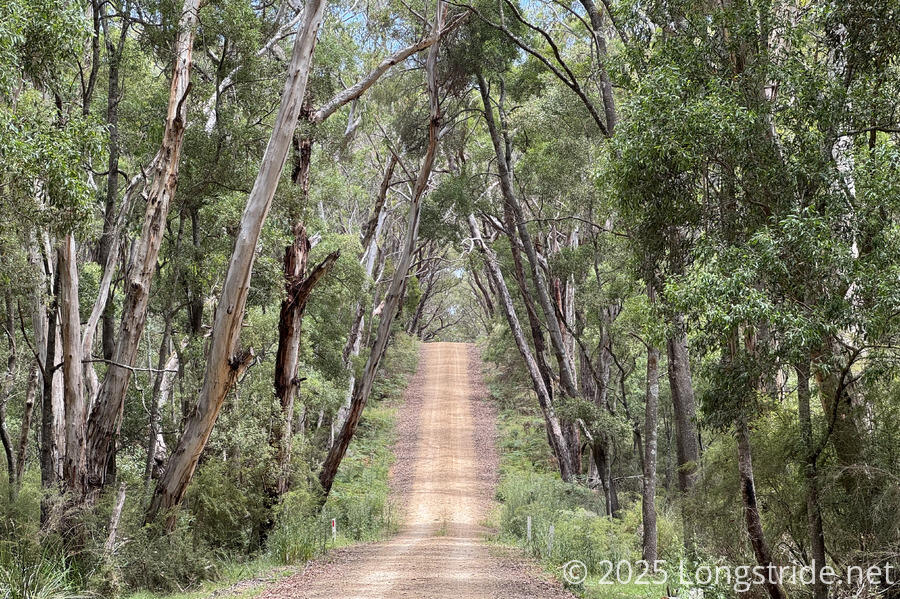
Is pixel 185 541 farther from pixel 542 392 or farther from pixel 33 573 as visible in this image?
pixel 542 392

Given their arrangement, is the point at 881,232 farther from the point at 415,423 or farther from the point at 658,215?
the point at 415,423

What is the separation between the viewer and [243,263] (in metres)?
9.52

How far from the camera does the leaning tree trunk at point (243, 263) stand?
960 cm

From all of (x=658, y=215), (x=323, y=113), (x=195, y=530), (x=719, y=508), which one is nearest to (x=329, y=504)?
(x=195, y=530)

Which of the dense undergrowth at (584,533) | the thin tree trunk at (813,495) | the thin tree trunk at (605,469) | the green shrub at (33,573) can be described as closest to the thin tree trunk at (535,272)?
the thin tree trunk at (605,469)

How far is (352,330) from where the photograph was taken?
82.5 ft

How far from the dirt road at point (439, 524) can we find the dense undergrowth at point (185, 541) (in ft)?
2.94

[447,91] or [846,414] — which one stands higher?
[447,91]

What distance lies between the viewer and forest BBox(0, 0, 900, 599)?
7.44 meters

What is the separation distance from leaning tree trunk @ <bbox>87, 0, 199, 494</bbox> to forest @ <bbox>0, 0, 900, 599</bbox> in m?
0.03

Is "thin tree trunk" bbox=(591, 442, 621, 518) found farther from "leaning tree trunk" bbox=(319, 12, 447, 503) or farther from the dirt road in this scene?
"leaning tree trunk" bbox=(319, 12, 447, 503)

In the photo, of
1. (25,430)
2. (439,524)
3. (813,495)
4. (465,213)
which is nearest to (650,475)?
(813,495)

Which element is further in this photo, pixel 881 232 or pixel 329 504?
pixel 329 504

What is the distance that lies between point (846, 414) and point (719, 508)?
2.44 m
